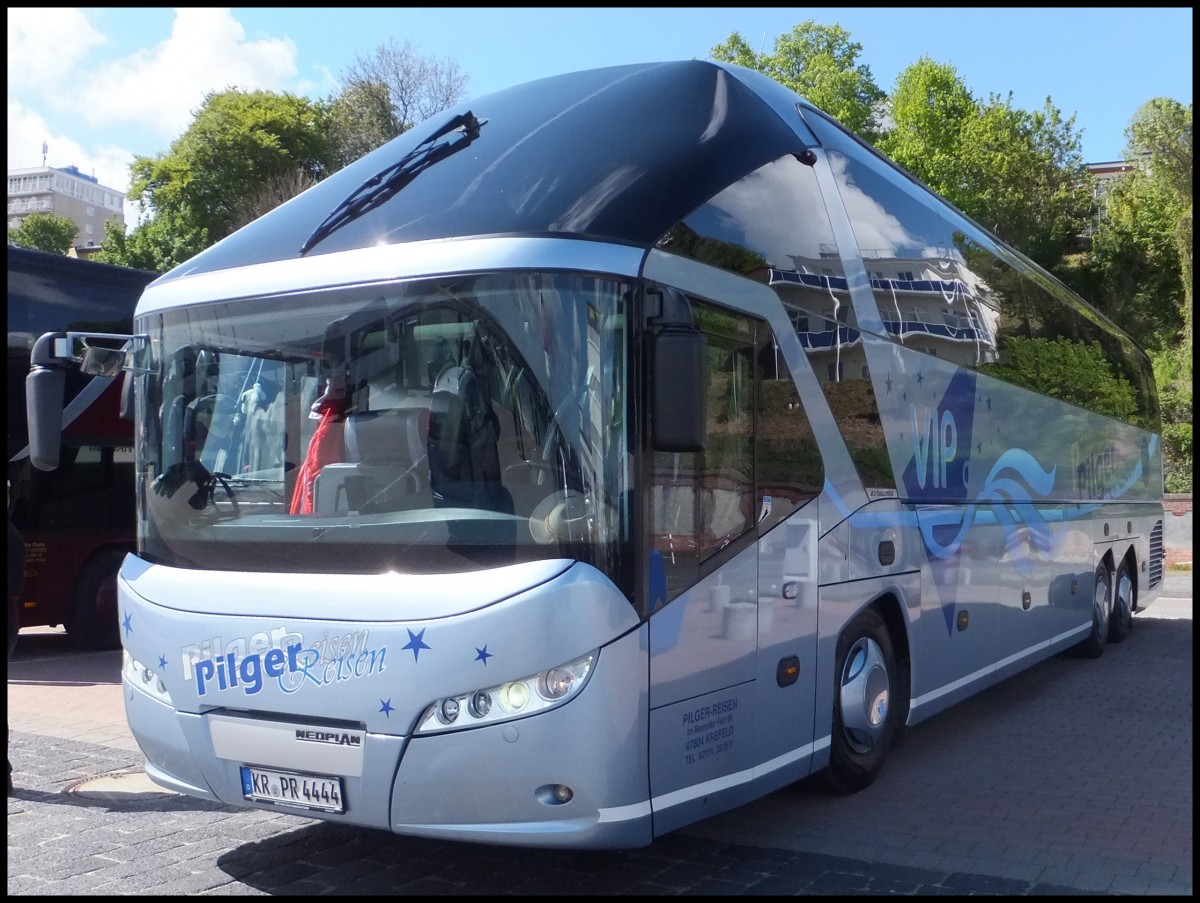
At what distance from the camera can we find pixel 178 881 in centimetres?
532

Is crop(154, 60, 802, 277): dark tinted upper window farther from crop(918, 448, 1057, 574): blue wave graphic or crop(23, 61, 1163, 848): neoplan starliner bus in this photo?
crop(918, 448, 1057, 574): blue wave graphic

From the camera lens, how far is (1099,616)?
39.6 feet

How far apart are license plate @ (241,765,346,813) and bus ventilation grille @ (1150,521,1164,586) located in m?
→ 12.3

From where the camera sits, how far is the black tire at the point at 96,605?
12.5 meters

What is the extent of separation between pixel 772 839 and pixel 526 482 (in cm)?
243

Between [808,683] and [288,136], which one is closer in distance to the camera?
[808,683]

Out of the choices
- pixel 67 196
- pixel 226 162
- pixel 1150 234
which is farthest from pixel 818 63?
pixel 67 196

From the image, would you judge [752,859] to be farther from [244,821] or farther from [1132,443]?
[1132,443]

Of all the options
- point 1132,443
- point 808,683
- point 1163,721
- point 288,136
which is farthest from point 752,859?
point 288,136

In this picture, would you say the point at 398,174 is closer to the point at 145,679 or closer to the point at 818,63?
the point at 145,679

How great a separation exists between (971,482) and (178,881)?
551 cm

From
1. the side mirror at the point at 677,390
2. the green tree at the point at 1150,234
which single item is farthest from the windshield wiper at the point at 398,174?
the green tree at the point at 1150,234

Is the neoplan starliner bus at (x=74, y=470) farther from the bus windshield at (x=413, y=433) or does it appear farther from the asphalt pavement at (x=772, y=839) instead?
the bus windshield at (x=413, y=433)

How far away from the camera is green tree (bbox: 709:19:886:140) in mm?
51781
